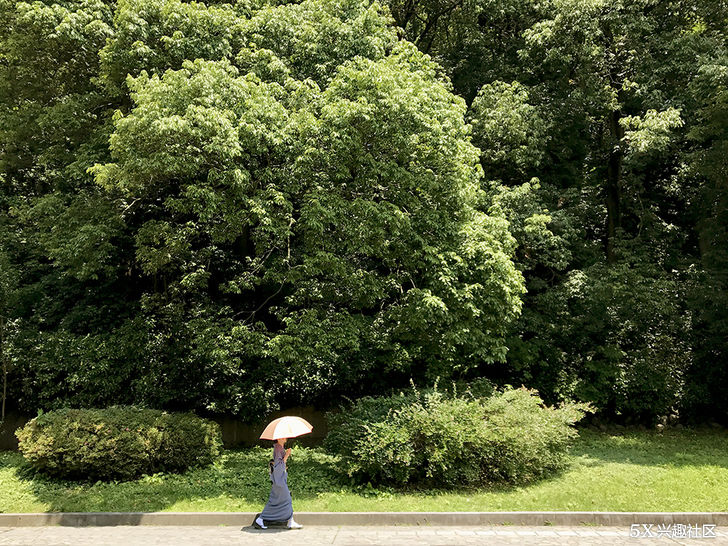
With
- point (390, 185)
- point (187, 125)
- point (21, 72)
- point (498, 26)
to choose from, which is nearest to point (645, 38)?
point (498, 26)

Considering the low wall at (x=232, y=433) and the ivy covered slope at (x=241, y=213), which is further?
the low wall at (x=232, y=433)

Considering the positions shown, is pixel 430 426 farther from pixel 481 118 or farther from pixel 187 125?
pixel 481 118

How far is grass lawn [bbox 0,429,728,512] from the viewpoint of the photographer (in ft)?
29.4

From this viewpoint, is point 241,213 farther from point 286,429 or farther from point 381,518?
point 381,518

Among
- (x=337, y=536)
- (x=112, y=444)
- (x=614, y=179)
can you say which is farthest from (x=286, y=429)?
(x=614, y=179)

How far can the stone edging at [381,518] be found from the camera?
8234 mm

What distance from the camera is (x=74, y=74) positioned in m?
15.9

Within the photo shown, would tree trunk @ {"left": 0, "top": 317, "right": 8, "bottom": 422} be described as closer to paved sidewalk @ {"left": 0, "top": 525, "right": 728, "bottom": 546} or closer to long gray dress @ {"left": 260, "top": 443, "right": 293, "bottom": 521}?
paved sidewalk @ {"left": 0, "top": 525, "right": 728, "bottom": 546}

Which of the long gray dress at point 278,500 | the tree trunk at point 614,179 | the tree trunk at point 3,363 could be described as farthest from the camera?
the tree trunk at point 614,179

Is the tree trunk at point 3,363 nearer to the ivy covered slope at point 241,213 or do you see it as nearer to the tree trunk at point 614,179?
the ivy covered slope at point 241,213

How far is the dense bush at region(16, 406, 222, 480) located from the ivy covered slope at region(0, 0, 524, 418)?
69.2 inches

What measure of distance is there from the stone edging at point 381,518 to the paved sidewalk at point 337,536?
14 centimetres

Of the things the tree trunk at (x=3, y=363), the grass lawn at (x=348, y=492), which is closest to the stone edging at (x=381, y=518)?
the grass lawn at (x=348, y=492)

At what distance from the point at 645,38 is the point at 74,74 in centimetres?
1756
